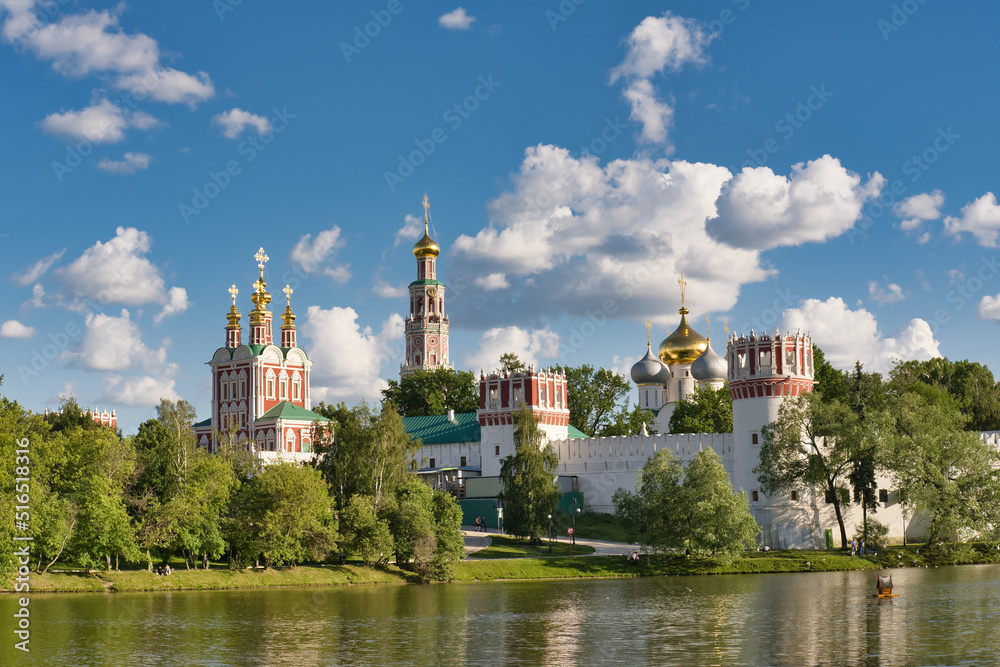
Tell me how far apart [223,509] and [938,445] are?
3418 centimetres

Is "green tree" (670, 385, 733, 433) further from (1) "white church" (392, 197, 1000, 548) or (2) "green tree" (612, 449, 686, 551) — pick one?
(2) "green tree" (612, 449, 686, 551)

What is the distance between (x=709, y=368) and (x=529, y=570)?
49.5 metres

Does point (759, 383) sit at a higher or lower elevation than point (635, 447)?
higher

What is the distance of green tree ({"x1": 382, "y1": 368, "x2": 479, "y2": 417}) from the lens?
100750mm

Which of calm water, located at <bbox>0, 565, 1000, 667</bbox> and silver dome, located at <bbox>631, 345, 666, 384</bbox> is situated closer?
calm water, located at <bbox>0, 565, 1000, 667</bbox>

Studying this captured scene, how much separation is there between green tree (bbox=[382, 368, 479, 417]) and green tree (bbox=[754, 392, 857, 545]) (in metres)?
44.6

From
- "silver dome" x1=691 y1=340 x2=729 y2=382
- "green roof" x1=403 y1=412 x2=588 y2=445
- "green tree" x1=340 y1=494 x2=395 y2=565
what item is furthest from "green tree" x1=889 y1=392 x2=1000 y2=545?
"silver dome" x1=691 y1=340 x2=729 y2=382

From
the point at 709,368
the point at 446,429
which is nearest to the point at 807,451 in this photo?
the point at 446,429

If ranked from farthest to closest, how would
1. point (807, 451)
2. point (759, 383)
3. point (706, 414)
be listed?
point (706, 414)
point (759, 383)
point (807, 451)

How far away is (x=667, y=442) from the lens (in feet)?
227

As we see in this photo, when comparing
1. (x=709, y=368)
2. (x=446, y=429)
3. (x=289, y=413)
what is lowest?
(x=446, y=429)

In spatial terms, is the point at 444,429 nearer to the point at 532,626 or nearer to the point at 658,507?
the point at 658,507

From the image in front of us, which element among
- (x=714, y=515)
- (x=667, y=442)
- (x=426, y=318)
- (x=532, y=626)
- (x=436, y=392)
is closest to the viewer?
(x=532, y=626)

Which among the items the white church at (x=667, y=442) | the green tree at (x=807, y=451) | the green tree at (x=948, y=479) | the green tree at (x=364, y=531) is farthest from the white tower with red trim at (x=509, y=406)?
the green tree at (x=364, y=531)
